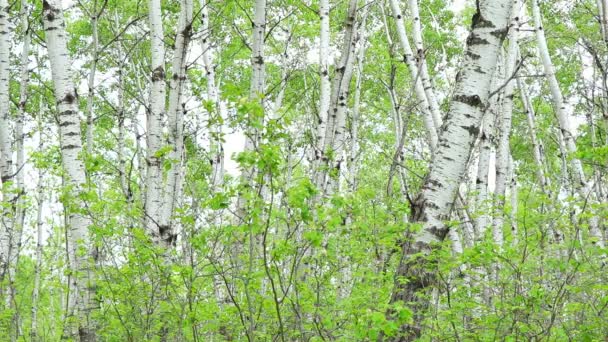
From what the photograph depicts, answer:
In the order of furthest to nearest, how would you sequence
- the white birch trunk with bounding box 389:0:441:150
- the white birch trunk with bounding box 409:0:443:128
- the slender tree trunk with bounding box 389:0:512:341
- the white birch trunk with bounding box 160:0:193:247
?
the white birch trunk with bounding box 389:0:441:150, the white birch trunk with bounding box 409:0:443:128, the white birch trunk with bounding box 160:0:193:247, the slender tree trunk with bounding box 389:0:512:341

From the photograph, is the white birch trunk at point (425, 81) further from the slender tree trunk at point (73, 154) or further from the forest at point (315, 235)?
the slender tree trunk at point (73, 154)

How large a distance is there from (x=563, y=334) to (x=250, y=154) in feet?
8.74

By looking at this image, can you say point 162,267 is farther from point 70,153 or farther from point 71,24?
point 71,24

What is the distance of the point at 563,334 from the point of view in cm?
422

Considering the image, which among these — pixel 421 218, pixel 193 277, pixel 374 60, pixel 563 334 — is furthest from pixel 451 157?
pixel 374 60

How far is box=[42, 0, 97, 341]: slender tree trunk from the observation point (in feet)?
16.8

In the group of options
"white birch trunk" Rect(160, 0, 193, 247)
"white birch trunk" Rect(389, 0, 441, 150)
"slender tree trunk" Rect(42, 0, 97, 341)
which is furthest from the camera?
"white birch trunk" Rect(389, 0, 441, 150)

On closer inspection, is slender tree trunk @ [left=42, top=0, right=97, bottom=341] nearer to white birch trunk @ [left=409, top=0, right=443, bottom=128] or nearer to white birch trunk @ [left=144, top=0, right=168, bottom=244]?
white birch trunk @ [left=144, top=0, right=168, bottom=244]

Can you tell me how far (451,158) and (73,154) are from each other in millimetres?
3438

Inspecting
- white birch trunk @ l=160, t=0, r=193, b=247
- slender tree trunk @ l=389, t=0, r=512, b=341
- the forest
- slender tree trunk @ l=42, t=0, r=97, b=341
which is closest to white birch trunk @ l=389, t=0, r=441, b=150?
the forest

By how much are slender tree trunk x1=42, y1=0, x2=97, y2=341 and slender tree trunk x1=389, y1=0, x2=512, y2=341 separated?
2.92 metres

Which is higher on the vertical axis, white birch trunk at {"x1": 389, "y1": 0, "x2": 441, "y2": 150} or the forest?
white birch trunk at {"x1": 389, "y1": 0, "x2": 441, "y2": 150}

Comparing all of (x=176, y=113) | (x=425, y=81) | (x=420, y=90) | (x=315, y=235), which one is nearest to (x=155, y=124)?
(x=176, y=113)

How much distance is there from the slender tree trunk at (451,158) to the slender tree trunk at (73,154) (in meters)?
2.92
